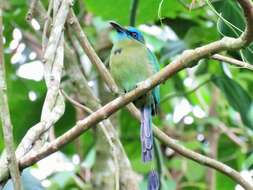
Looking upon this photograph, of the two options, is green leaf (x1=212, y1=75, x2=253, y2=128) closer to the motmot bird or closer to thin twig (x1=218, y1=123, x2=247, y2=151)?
the motmot bird

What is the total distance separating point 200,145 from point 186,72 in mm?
522

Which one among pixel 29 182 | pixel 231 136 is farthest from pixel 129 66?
pixel 231 136

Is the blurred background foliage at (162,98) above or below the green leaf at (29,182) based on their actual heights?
below

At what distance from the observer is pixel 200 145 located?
3.84 metres

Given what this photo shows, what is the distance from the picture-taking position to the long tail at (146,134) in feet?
7.93

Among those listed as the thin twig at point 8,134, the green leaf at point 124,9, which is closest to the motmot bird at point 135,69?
the green leaf at point 124,9

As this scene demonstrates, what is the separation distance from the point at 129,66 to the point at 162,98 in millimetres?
1050

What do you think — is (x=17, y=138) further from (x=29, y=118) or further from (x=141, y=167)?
(x=141, y=167)

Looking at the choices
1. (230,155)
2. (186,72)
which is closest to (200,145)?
(230,155)

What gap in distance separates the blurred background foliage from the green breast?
43 centimetres

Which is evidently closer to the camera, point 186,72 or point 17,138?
point 17,138

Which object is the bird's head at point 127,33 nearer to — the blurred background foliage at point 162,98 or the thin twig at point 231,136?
the blurred background foliage at point 162,98

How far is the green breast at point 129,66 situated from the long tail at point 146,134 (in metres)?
0.12

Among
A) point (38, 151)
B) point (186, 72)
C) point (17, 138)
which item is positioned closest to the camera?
point (38, 151)
